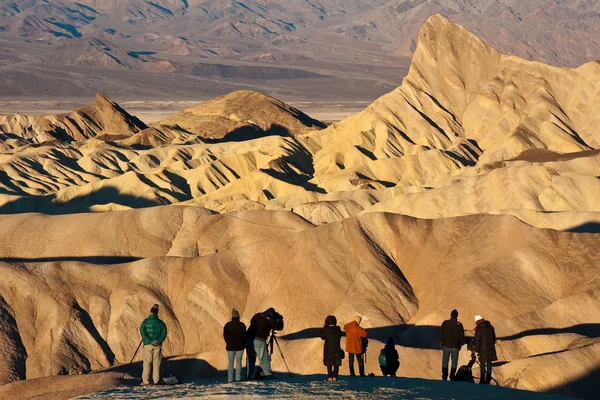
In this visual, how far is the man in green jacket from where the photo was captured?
2028 centimetres

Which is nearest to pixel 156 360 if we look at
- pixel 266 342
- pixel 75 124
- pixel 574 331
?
pixel 266 342

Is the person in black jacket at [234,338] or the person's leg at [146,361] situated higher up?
the person in black jacket at [234,338]

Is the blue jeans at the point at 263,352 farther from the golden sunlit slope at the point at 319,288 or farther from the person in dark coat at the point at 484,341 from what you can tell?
the golden sunlit slope at the point at 319,288

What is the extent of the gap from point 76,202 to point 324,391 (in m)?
73.6

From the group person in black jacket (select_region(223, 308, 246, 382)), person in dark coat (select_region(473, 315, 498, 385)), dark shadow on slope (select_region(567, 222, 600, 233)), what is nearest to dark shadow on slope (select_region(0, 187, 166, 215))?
dark shadow on slope (select_region(567, 222, 600, 233))

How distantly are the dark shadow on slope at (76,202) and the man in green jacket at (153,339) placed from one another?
215 feet

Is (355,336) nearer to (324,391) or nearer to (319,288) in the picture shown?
(324,391)

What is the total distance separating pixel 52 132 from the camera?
501 feet

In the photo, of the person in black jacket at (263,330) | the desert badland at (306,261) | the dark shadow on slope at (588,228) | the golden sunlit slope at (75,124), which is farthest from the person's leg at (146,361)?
the golden sunlit slope at (75,124)

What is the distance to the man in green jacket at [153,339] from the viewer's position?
798 inches

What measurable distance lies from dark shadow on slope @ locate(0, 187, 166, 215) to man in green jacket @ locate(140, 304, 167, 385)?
65586mm

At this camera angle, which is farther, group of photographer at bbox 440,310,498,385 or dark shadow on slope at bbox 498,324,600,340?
dark shadow on slope at bbox 498,324,600,340

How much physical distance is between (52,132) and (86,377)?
126 metres

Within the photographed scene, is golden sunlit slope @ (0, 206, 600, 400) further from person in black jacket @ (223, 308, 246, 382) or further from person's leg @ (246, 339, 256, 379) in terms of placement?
person in black jacket @ (223, 308, 246, 382)
